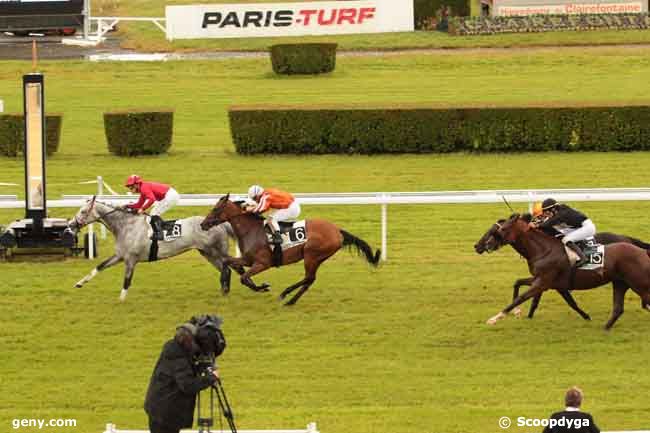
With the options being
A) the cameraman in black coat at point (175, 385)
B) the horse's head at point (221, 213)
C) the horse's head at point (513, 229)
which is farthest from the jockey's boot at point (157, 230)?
the cameraman in black coat at point (175, 385)

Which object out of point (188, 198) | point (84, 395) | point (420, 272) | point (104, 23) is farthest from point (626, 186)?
point (104, 23)

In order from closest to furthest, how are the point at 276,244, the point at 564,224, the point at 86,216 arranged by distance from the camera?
the point at 564,224, the point at 276,244, the point at 86,216

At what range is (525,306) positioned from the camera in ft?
47.8

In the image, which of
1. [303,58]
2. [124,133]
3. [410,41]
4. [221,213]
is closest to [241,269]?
[221,213]

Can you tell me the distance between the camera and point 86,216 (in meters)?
14.9

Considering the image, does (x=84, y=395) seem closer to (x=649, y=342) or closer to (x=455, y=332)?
(x=455, y=332)

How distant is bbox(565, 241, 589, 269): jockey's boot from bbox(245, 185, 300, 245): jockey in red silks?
2.65 meters

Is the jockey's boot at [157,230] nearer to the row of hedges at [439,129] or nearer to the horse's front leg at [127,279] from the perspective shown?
the horse's front leg at [127,279]

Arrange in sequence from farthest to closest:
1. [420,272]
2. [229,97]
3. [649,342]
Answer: [229,97]
[420,272]
[649,342]

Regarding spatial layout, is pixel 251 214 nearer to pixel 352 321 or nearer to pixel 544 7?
pixel 352 321

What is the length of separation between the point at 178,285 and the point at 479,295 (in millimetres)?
2913

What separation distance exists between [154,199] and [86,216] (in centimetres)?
67

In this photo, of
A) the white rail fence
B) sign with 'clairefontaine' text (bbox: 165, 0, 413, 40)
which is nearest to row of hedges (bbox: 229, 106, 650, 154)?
the white rail fence

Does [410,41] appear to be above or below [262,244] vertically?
above
